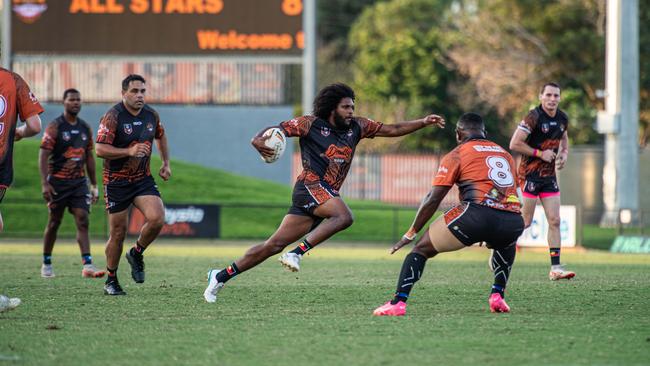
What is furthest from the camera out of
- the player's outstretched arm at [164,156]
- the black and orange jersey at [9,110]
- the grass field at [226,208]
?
the grass field at [226,208]

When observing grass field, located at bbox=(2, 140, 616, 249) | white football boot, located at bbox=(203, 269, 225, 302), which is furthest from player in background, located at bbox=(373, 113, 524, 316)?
grass field, located at bbox=(2, 140, 616, 249)

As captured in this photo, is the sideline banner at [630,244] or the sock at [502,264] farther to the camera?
the sideline banner at [630,244]

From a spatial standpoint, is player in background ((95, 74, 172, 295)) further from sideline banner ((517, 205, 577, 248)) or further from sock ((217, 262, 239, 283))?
sideline banner ((517, 205, 577, 248))

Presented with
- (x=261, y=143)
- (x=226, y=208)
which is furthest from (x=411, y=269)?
(x=226, y=208)

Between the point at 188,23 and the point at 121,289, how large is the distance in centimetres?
2041

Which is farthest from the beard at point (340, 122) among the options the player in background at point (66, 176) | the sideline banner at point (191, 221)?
the sideline banner at point (191, 221)

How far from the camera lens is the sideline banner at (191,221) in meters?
27.3

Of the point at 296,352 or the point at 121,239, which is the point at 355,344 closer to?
the point at 296,352

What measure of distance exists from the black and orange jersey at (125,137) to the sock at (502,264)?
399cm

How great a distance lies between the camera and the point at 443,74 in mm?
54406

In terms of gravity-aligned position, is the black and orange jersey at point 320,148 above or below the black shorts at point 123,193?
above

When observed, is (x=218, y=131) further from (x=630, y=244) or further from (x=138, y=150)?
(x=138, y=150)

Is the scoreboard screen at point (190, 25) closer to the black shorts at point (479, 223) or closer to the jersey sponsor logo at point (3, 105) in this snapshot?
the jersey sponsor logo at point (3, 105)

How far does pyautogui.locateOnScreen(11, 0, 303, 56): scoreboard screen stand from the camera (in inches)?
1236
